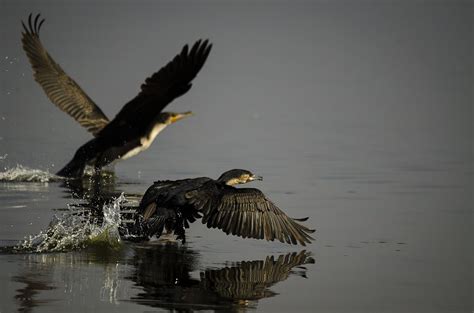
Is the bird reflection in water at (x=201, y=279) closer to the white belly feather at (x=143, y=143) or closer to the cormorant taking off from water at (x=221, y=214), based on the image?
the cormorant taking off from water at (x=221, y=214)

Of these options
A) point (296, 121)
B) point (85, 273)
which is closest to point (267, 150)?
point (296, 121)

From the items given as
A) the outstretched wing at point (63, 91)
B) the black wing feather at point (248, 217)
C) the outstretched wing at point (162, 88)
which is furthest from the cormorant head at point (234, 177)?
the outstretched wing at point (63, 91)

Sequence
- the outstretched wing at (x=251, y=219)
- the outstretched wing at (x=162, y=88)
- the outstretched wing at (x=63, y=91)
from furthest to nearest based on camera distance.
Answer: the outstretched wing at (x=63, y=91), the outstretched wing at (x=162, y=88), the outstretched wing at (x=251, y=219)

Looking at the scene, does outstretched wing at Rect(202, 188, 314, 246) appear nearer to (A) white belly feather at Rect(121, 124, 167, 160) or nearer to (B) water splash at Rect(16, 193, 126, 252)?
(B) water splash at Rect(16, 193, 126, 252)

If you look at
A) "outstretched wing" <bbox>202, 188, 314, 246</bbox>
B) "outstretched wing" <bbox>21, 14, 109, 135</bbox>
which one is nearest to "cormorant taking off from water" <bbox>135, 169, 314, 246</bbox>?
"outstretched wing" <bbox>202, 188, 314, 246</bbox>

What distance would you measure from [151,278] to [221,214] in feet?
4.40

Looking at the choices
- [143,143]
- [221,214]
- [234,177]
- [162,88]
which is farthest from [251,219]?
[143,143]

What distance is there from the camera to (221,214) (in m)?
9.23

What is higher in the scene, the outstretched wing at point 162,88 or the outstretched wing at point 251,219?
the outstretched wing at point 162,88

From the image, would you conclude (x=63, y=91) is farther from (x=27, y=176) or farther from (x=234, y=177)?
(x=234, y=177)

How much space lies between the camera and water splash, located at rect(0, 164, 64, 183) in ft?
43.1

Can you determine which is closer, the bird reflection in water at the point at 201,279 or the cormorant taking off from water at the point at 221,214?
the bird reflection in water at the point at 201,279

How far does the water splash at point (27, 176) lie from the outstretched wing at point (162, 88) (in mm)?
887

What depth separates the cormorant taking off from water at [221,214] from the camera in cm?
917
